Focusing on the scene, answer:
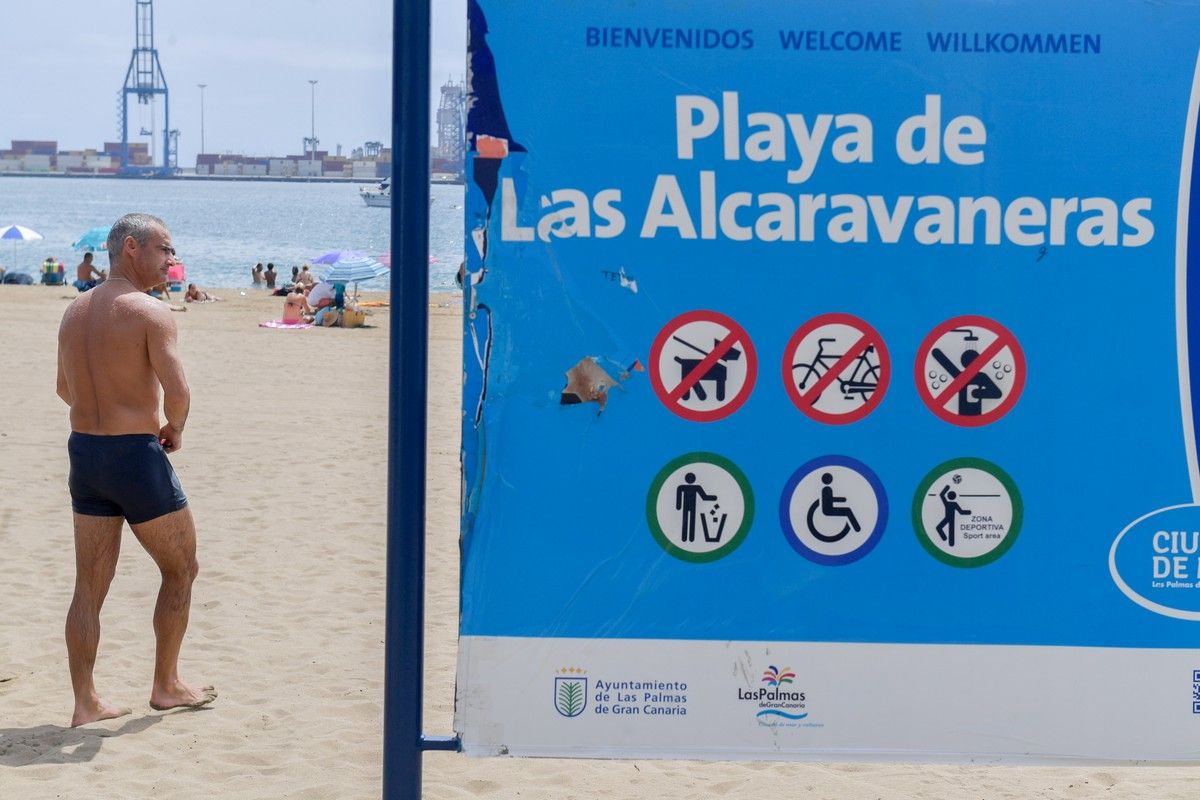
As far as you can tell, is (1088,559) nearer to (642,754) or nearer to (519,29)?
(642,754)

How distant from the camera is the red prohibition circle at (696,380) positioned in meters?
2.75

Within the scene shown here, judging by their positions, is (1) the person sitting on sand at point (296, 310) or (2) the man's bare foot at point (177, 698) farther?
(1) the person sitting on sand at point (296, 310)

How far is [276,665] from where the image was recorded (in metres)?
5.30

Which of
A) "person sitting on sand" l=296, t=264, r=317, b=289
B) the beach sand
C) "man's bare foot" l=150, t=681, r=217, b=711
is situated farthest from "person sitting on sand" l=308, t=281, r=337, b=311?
"man's bare foot" l=150, t=681, r=217, b=711

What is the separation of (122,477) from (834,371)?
8.22 ft

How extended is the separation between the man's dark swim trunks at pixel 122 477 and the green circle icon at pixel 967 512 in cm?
254

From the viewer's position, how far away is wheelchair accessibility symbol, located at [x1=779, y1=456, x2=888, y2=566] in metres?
2.79

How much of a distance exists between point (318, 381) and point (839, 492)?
41.5ft

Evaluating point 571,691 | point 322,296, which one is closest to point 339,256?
point 322,296

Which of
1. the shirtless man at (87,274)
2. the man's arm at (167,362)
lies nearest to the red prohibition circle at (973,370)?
the man's arm at (167,362)

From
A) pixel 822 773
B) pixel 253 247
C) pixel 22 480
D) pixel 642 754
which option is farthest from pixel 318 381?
pixel 253 247

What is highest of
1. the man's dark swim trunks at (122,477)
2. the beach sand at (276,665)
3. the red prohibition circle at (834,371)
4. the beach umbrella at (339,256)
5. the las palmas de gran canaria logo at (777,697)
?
the beach umbrella at (339,256)

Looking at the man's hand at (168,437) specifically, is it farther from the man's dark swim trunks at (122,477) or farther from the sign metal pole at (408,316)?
the sign metal pole at (408,316)

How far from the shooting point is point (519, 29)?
2.66 m
